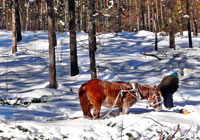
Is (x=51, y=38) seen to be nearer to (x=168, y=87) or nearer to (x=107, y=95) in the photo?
(x=168, y=87)

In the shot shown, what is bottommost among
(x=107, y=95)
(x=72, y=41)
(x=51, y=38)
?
(x=107, y=95)

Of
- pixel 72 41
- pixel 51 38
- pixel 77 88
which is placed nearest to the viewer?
pixel 51 38

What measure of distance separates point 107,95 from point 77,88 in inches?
303

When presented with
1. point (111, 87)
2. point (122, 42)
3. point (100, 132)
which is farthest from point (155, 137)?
point (122, 42)

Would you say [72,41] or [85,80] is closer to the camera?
[85,80]

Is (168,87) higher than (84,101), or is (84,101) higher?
(84,101)

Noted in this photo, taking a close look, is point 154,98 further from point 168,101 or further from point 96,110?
point 168,101

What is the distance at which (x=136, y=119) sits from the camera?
5.27 m

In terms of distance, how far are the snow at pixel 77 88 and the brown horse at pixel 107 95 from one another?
Result: 0.26m

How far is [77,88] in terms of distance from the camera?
13.1m

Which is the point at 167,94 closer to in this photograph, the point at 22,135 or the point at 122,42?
the point at 22,135

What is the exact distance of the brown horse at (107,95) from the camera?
5.45m

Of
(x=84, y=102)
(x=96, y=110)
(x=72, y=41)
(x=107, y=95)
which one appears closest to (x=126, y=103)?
(x=107, y=95)

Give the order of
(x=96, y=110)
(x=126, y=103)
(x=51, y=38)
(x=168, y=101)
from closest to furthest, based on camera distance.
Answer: (x=96, y=110) < (x=126, y=103) < (x=168, y=101) < (x=51, y=38)
